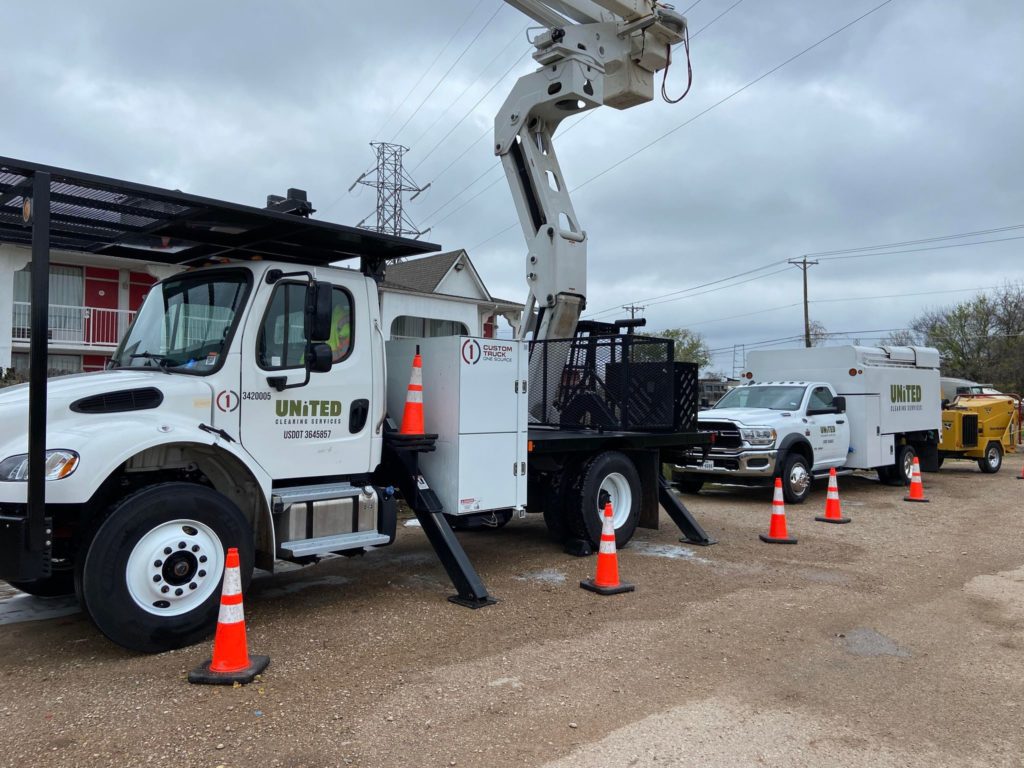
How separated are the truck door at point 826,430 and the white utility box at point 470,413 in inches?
308

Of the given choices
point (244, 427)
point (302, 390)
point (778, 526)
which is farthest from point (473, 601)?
point (778, 526)

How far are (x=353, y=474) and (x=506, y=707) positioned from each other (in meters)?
2.47

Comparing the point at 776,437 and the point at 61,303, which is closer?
the point at 776,437

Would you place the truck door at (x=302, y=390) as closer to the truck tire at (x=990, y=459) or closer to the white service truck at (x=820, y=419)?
the white service truck at (x=820, y=419)

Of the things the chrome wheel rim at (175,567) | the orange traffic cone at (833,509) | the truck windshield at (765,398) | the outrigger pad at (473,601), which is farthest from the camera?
the truck windshield at (765,398)

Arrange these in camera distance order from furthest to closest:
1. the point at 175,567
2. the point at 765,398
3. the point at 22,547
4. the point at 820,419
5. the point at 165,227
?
the point at 765,398 < the point at 820,419 < the point at 165,227 < the point at 175,567 < the point at 22,547

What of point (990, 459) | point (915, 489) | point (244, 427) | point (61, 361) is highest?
point (61, 361)

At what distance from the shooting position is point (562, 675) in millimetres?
4664

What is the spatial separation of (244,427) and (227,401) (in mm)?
223

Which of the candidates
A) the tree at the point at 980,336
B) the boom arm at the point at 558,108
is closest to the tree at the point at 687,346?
the tree at the point at 980,336

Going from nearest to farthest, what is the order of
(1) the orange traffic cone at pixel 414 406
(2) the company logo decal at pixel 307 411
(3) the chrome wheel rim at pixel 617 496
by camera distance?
(2) the company logo decal at pixel 307 411
(1) the orange traffic cone at pixel 414 406
(3) the chrome wheel rim at pixel 617 496

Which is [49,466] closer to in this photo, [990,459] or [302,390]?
[302,390]

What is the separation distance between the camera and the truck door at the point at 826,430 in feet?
42.8

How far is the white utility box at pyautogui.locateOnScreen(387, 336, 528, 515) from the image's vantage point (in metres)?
6.40
